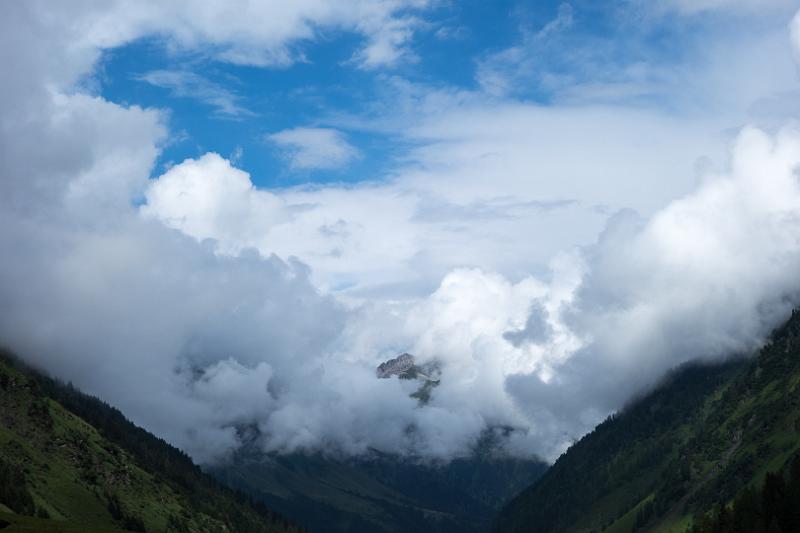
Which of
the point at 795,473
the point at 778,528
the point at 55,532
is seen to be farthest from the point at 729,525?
the point at 55,532

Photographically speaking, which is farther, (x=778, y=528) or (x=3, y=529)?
(x=3, y=529)

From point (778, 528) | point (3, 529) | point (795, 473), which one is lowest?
point (3, 529)

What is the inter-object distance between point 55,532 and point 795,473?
17153 cm

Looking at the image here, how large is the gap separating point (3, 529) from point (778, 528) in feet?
537

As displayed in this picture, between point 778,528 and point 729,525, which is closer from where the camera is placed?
point 778,528


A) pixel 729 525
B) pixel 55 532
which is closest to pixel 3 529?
pixel 55 532

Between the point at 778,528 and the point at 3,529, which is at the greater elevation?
the point at 778,528

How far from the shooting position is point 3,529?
193 meters

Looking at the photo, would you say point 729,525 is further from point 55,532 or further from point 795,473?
point 55,532

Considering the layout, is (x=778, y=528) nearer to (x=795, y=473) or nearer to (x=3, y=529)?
(x=795, y=473)

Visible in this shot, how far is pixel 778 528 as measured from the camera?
16150cm

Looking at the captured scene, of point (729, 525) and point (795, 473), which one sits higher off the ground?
point (795, 473)

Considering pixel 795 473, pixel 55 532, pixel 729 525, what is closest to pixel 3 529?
pixel 55 532

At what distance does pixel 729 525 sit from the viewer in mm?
193875
